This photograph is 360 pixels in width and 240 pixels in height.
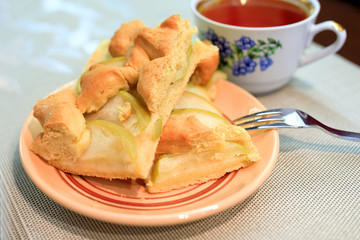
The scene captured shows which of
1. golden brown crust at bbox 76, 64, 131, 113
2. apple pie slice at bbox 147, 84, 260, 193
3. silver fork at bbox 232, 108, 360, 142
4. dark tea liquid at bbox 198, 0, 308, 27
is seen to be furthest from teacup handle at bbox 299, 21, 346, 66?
golden brown crust at bbox 76, 64, 131, 113

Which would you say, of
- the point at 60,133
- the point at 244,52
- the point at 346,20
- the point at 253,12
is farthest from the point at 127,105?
the point at 346,20

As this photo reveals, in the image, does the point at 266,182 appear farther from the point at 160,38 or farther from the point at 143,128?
the point at 160,38

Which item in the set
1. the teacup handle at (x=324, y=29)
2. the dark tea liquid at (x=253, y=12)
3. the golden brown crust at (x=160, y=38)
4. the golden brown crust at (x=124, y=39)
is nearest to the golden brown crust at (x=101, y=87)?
the golden brown crust at (x=160, y=38)

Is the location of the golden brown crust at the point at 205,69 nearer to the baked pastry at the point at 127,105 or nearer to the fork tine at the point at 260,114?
the baked pastry at the point at 127,105

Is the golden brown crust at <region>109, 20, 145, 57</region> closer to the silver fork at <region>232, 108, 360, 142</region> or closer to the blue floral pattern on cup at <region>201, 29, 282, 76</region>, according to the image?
the blue floral pattern on cup at <region>201, 29, 282, 76</region>

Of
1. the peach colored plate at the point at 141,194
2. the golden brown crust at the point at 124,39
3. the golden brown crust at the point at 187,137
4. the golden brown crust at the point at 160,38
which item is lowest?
the peach colored plate at the point at 141,194

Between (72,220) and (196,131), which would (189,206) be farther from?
(72,220)
